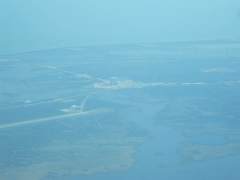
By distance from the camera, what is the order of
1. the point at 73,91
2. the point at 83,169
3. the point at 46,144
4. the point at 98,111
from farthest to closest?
the point at 73,91, the point at 98,111, the point at 46,144, the point at 83,169

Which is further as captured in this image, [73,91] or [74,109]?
[73,91]

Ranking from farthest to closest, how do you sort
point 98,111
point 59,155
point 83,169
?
point 98,111
point 59,155
point 83,169

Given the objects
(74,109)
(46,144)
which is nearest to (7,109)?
(74,109)

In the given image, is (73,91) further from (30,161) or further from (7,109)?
(30,161)

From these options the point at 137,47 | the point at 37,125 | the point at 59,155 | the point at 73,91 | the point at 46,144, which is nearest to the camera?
the point at 59,155

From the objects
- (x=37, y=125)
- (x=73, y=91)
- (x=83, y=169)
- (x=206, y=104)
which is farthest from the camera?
(x=73, y=91)

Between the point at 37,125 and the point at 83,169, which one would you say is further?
the point at 37,125

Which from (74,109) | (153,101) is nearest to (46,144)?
(74,109)

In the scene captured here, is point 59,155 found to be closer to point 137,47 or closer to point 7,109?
point 7,109

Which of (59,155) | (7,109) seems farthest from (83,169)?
(7,109)
